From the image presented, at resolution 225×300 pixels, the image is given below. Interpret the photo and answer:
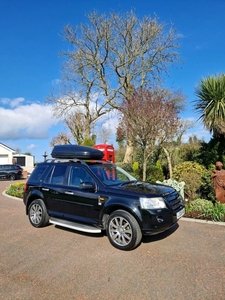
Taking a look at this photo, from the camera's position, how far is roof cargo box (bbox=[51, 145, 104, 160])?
19.5ft

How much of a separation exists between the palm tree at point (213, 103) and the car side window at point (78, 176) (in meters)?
7.12

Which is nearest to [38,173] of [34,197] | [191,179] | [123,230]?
[34,197]

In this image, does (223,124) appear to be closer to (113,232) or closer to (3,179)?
(113,232)

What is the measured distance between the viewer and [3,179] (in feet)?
85.7

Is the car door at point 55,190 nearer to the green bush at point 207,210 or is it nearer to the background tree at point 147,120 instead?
the green bush at point 207,210

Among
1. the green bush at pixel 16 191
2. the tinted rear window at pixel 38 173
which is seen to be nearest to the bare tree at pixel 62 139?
the green bush at pixel 16 191

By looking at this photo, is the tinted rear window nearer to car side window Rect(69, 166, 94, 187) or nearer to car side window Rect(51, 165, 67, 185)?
car side window Rect(51, 165, 67, 185)

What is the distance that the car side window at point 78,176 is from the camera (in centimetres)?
525

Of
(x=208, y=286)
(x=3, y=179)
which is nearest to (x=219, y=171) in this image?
(x=208, y=286)

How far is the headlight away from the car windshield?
1001 mm

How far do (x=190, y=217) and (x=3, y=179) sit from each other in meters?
24.3

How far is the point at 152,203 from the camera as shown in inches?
173

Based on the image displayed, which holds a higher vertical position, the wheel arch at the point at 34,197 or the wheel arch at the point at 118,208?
the wheel arch at the point at 34,197

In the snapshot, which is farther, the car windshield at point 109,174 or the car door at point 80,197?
the car windshield at point 109,174
